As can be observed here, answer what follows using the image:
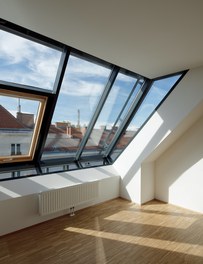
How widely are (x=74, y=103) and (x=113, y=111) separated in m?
1.02

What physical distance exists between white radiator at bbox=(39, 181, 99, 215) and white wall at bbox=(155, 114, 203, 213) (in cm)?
162

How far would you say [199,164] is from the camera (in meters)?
3.91

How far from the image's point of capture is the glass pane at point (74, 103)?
341 cm

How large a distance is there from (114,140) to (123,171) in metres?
0.80

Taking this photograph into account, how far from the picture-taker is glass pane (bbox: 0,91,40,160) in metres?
3.11

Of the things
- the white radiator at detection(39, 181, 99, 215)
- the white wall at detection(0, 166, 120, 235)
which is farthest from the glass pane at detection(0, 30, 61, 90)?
the white radiator at detection(39, 181, 99, 215)

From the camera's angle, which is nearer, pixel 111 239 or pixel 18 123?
pixel 111 239

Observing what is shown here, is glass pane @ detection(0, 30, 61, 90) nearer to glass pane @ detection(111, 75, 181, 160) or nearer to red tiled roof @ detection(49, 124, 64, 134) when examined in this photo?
red tiled roof @ detection(49, 124, 64, 134)

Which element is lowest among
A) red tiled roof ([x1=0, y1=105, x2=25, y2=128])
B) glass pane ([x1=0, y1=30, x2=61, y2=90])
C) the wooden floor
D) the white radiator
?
the wooden floor

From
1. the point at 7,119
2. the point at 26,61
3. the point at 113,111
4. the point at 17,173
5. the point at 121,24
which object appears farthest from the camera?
the point at 113,111

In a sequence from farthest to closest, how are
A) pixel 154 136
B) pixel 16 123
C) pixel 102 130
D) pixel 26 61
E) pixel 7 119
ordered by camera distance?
pixel 102 130
pixel 154 136
pixel 16 123
pixel 7 119
pixel 26 61

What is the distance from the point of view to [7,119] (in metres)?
3.15

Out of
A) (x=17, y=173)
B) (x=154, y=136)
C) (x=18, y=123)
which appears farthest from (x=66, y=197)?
(x=154, y=136)

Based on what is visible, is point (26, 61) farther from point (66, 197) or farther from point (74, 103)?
point (66, 197)
